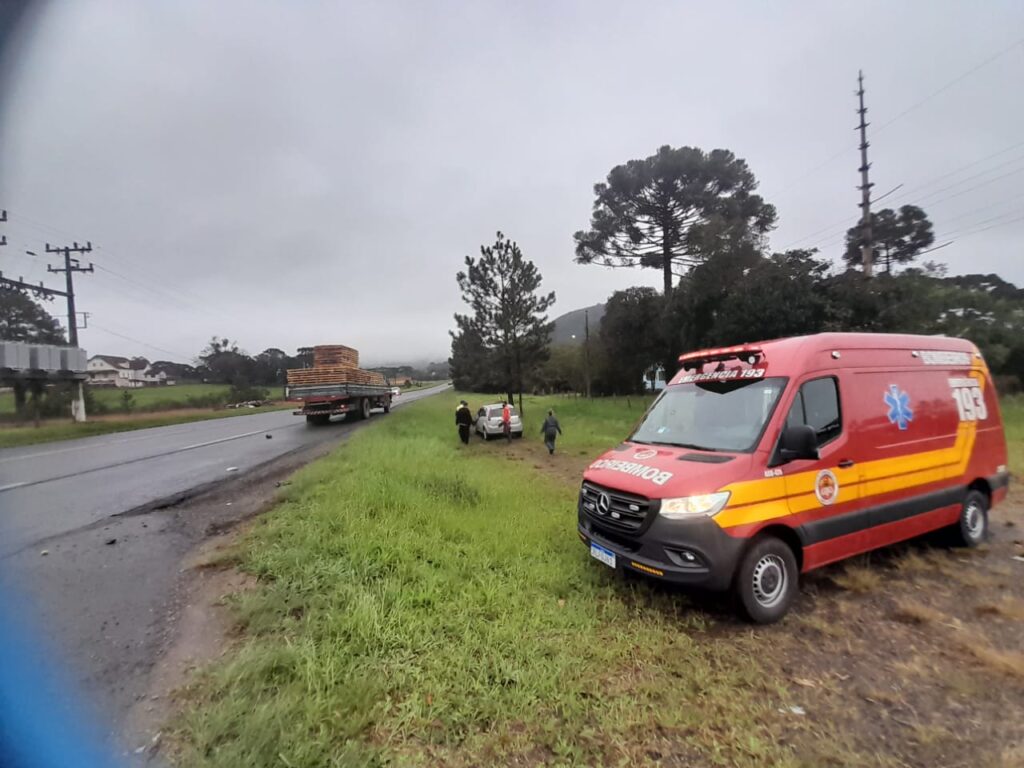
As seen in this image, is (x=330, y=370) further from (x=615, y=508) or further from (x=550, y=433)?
(x=615, y=508)

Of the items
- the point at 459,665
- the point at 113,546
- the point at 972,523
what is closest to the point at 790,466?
the point at 459,665

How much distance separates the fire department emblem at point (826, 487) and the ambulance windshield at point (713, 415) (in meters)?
0.66

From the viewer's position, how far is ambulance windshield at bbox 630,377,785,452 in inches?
159

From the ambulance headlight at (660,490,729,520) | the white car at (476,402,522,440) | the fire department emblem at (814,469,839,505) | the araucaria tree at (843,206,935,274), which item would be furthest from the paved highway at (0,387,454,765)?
the araucaria tree at (843,206,935,274)

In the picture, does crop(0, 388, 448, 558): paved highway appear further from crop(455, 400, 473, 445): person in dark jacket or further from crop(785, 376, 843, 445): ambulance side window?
crop(785, 376, 843, 445): ambulance side window

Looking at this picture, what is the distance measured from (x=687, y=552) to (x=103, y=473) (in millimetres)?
11707

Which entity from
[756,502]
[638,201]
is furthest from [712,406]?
[638,201]

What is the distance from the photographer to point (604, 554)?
408cm

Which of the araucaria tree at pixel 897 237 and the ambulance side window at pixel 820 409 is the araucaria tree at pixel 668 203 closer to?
the araucaria tree at pixel 897 237

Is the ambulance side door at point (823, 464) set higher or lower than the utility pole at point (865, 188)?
lower

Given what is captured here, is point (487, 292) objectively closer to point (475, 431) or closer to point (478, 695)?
point (475, 431)

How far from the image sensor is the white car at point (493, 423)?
60.1 ft

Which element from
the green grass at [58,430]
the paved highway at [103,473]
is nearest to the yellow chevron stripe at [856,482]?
the paved highway at [103,473]

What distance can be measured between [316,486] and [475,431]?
1358 cm
